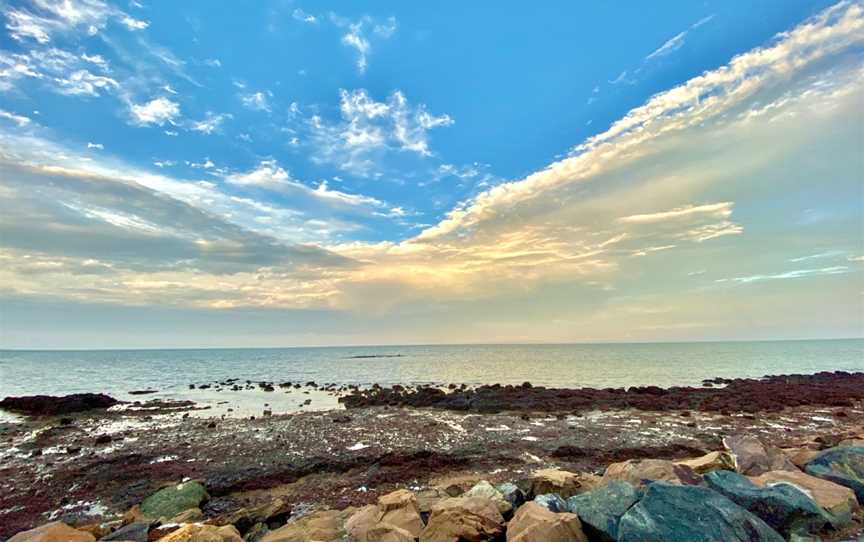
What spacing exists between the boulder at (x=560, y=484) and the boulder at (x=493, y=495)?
0.99 metres

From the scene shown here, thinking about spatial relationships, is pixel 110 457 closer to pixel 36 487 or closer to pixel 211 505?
pixel 36 487

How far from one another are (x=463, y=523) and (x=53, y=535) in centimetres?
794

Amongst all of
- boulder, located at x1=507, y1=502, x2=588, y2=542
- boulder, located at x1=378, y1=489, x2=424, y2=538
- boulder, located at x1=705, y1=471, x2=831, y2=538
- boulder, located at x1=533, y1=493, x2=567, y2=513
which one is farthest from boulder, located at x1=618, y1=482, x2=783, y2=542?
boulder, located at x1=378, y1=489, x2=424, y2=538

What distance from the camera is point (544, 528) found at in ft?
25.0

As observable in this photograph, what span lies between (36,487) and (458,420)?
18996 millimetres

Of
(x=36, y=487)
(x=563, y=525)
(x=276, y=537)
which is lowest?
(x=36, y=487)

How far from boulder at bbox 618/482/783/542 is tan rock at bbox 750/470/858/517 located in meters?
1.91

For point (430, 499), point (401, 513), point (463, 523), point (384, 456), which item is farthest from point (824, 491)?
point (384, 456)

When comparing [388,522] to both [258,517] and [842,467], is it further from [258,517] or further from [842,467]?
[842,467]

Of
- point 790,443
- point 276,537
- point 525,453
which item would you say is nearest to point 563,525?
point 276,537

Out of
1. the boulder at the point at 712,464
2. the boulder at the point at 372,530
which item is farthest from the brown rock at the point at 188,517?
the boulder at the point at 712,464

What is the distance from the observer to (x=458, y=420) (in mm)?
26094

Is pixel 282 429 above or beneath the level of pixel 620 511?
beneath

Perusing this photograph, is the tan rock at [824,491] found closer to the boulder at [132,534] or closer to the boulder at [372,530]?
the boulder at [372,530]
